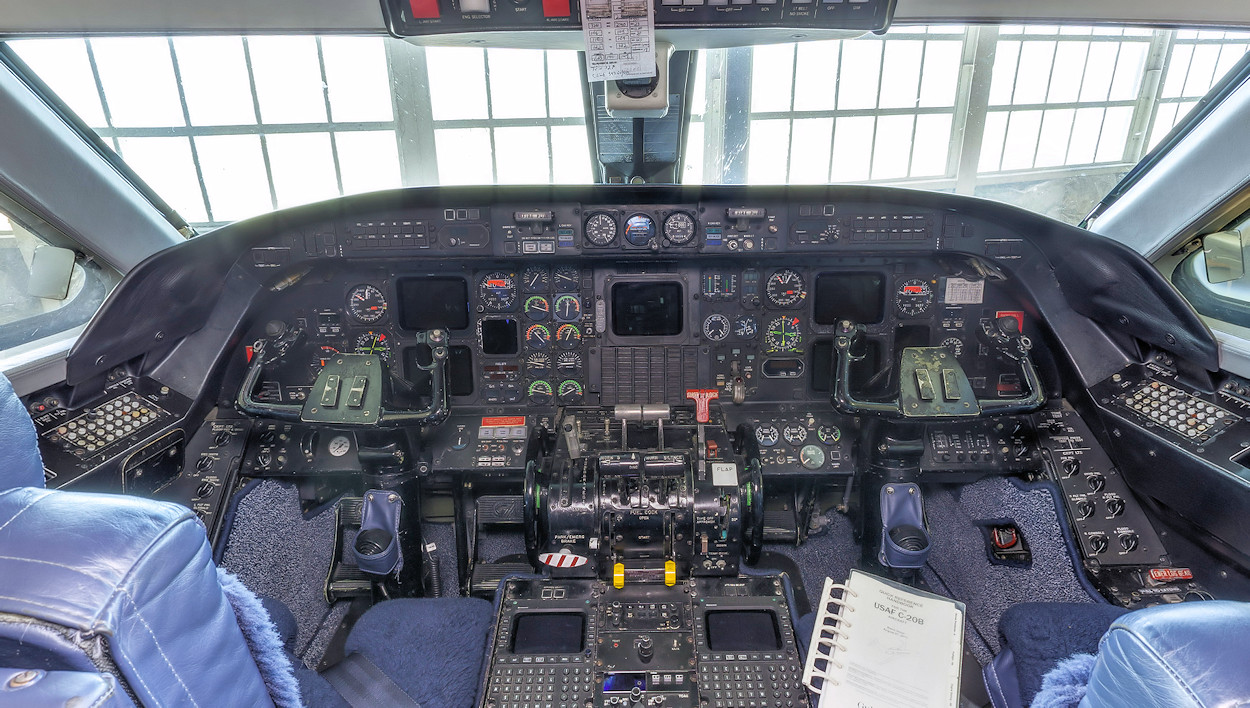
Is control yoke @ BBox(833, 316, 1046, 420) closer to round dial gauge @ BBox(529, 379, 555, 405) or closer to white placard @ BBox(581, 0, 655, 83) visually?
round dial gauge @ BBox(529, 379, 555, 405)

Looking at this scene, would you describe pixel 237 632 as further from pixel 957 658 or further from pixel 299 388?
pixel 299 388

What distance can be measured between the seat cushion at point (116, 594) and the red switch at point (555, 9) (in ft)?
4.82

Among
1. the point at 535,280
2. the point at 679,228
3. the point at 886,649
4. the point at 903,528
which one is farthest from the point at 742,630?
the point at 535,280

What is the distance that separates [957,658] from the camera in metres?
1.73

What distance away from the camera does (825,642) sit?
181 centimetres

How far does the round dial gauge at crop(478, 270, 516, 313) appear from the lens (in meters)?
3.03

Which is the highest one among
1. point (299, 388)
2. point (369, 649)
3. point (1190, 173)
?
point (1190, 173)

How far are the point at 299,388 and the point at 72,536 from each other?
2665 mm

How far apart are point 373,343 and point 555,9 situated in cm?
198

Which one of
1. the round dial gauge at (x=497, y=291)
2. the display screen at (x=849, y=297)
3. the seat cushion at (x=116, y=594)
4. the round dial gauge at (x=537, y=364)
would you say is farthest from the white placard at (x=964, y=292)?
the seat cushion at (x=116, y=594)

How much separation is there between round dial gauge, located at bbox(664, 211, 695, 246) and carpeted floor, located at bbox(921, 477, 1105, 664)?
73.9 inches

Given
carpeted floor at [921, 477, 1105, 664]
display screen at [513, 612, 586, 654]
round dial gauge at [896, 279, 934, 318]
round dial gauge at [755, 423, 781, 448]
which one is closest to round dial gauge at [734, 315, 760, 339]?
round dial gauge at [755, 423, 781, 448]

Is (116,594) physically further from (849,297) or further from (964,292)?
(964,292)

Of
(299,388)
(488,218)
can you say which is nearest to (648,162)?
(488,218)
